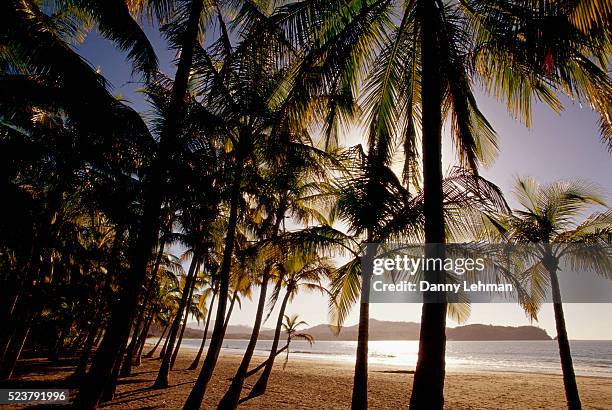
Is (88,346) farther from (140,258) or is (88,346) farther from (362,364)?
(362,364)

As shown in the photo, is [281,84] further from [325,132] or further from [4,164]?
[4,164]

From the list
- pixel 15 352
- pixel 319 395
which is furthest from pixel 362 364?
pixel 15 352

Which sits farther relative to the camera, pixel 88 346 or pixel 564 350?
pixel 88 346

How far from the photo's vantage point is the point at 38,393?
373 inches

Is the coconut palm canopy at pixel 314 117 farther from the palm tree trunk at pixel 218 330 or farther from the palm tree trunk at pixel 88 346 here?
the palm tree trunk at pixel 88 346

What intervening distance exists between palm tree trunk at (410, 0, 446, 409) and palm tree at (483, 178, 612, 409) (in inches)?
205

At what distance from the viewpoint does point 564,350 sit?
27.1 feet

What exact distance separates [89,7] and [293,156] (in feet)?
17.2

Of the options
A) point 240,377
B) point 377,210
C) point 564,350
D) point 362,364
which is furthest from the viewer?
point 240,377

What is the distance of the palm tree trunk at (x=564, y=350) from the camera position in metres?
7.96

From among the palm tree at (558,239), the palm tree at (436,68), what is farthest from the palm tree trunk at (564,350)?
the palm tree at (436,68)

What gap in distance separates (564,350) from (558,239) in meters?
2.73

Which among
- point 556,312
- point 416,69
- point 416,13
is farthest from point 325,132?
point 556,312

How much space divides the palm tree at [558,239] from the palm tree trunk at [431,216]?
205 inches
